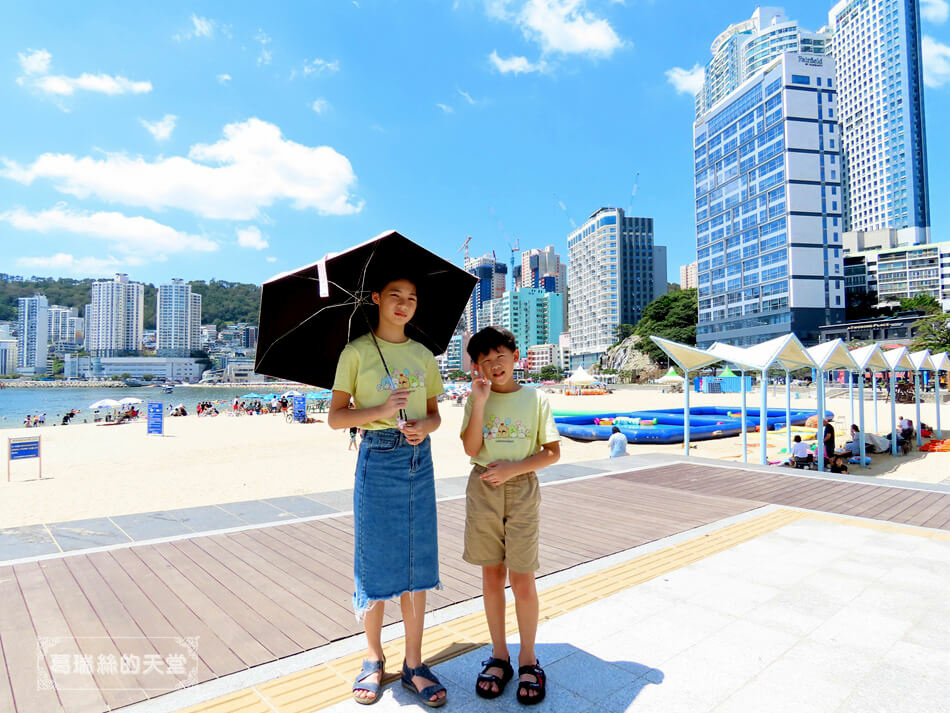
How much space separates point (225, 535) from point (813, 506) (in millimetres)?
6185

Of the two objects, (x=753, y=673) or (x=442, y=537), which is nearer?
(x=753, y=673)

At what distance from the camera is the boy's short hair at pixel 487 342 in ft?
7.72

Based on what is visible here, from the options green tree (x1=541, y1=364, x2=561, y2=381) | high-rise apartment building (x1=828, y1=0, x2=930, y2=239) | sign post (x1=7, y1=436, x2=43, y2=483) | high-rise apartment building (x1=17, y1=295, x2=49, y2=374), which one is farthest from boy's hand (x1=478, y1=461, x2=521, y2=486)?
high-rise apartment building (x1=17, y1=295, x2=49, y2=374)

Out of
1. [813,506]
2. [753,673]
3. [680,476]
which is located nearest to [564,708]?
[753,673]

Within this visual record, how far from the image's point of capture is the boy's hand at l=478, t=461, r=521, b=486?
2.28 meters

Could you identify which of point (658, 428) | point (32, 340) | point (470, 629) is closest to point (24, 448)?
point (470, 629)

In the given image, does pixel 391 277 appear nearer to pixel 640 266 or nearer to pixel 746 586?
pixel 746 586

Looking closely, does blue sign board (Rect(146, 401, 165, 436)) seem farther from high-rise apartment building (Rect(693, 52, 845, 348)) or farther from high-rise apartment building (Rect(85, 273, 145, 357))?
high-rise apartment building (Rect(85, 273, 145, 357))

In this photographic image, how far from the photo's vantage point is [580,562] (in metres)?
4.18

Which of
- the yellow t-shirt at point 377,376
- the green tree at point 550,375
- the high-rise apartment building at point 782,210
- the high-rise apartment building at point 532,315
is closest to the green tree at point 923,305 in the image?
the high-rise apartment building at point 782,210

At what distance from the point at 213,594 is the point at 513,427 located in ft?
8.12

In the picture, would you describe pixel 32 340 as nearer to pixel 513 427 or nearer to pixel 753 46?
pixel 513 427

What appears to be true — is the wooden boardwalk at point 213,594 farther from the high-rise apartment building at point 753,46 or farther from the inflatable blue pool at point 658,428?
the high-rise apartment building at point 753,46

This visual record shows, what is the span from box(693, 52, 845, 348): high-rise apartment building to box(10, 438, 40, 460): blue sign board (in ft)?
245
